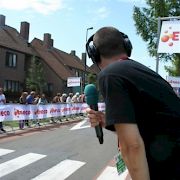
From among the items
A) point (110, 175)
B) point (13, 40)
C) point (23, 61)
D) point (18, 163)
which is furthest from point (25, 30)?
point (110, 175)

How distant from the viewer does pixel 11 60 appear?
169 ft

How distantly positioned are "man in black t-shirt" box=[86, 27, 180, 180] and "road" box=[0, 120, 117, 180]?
6689 mm

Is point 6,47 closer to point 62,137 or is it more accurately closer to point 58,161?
point 62,137

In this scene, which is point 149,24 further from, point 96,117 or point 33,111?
point 96,117

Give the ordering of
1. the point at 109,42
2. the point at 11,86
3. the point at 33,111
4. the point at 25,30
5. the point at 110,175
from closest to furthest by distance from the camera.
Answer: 1. the point at 109,42
2. the point at 110,175
3. the point at 33,111
4. the point at 11,86
5. the point at 25,30

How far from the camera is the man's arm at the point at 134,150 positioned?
213 centimetres

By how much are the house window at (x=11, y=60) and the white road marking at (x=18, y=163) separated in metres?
40.0

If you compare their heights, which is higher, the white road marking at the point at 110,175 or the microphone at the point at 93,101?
the microphone at the point at 93,101

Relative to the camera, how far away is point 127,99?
2193 mm

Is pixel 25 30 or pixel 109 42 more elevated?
pixel 25 30

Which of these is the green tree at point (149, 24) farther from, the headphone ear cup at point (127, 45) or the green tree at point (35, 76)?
the headphone ear cup at point (127, 45)

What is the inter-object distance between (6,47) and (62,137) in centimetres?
3506

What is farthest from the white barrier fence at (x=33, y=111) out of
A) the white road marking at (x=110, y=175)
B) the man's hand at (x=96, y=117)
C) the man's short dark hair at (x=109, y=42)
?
the man's short dark hair at (x=109, y=42)

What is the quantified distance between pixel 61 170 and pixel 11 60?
4299 centimetres
